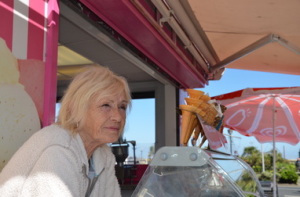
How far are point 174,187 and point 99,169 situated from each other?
0.42 meters

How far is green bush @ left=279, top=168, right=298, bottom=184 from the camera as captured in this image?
53.4 ft

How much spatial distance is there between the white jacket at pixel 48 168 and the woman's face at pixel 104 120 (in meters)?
0.11

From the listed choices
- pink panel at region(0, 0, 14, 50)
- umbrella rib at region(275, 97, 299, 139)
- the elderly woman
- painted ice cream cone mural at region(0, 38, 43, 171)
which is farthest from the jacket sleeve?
umbrella rib at region(275, 97, 299, 139)

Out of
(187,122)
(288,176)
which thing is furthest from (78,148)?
(288,176)

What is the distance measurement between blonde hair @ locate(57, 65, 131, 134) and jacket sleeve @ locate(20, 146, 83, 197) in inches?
8.0

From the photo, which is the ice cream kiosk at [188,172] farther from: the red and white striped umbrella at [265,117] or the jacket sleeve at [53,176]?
the red and white striped umbrella at [265,117]

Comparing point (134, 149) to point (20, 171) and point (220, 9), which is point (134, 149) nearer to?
point (220, 9)

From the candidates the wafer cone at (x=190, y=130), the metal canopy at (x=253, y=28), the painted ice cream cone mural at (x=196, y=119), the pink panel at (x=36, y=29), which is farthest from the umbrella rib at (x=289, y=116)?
the pink panel at (x=36, y=29)

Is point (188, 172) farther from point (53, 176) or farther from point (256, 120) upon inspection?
point (256, 120)

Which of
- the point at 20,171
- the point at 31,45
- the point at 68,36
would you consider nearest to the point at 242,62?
the point at 68,36

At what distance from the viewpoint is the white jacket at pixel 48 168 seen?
1286mm

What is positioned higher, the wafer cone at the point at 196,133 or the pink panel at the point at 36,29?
the pink panel at the point at 36,29

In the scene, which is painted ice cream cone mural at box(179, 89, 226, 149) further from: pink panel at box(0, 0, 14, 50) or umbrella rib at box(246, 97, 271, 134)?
umbrella rib at box(246, 97, 271, 134)

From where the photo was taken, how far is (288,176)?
16.3 m
